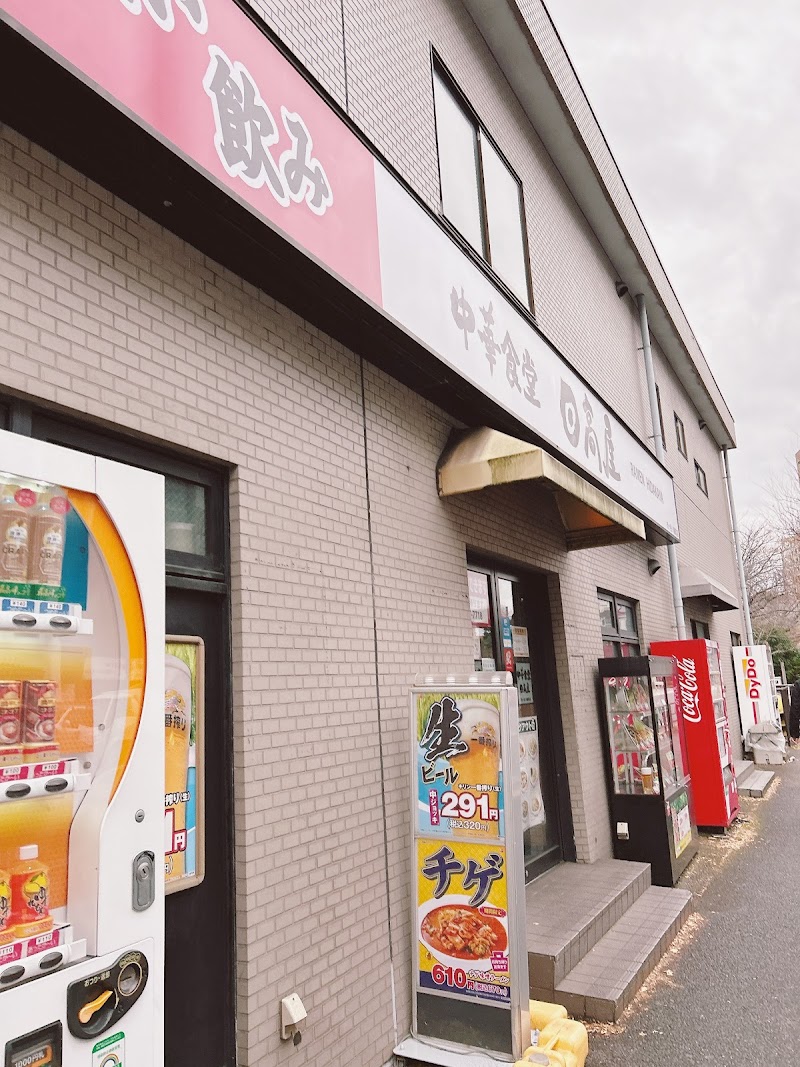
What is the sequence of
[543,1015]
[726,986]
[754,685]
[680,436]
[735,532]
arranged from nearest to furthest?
[543,1015]
[726,986]
[680,436]
[754,685]
[735,532]

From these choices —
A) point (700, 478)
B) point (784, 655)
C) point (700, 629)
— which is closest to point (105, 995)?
point (700, 629)

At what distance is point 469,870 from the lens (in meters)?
4.06

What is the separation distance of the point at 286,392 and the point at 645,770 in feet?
18.5

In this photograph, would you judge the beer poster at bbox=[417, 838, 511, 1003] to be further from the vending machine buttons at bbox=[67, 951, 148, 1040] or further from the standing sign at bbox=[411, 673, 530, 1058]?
the vending machine buttons at bbox=[67, 951, 148, 1040]

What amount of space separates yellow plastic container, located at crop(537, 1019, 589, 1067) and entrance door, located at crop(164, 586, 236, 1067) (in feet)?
5.58

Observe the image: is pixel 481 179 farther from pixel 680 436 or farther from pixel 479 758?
pixel 680 436

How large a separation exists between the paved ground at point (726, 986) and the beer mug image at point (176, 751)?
2737mm

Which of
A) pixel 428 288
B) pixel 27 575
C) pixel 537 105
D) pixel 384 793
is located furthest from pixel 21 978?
pixel 537 105

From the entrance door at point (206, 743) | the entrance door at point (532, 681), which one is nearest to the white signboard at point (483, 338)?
the entrance door at point (532, 681)

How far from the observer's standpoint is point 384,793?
13.9 feet

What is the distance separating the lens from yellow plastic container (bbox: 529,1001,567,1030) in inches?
162

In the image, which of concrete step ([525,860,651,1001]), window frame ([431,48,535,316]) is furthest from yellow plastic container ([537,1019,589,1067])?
window frame ([431,48,535,316])

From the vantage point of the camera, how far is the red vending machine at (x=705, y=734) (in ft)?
30.2

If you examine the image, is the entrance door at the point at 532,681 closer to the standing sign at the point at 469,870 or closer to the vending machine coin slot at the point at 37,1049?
the standing sign at the point at 469,870
